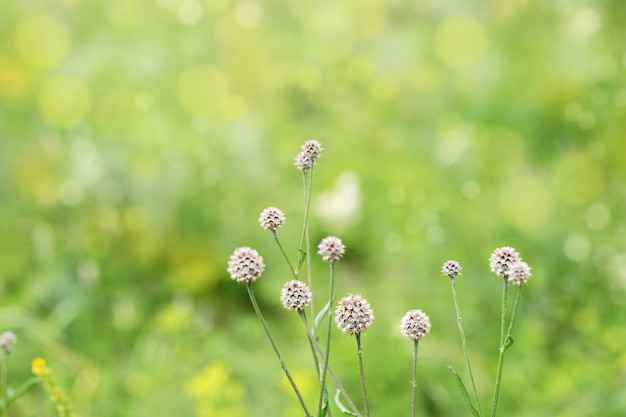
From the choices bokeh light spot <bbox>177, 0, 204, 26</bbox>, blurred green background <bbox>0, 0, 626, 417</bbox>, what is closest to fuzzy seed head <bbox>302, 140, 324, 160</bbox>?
blurred green background <bbox>0, 0, 626, 417</bbox>

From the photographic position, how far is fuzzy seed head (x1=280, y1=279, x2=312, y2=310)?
2.96ft

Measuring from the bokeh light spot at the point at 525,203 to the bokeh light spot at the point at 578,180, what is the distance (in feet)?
0.23

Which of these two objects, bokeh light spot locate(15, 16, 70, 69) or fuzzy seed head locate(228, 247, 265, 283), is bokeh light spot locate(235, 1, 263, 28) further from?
fuzzy seed head locate(228, 247, 265, 283)

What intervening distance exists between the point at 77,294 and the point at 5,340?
1.63 m

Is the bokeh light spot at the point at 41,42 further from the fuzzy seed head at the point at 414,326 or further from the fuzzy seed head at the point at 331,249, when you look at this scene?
the fuzzy seed head at the point at 414,326

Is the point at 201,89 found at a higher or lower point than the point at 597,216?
higher

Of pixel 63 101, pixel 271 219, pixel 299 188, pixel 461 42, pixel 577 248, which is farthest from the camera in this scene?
pixel 461 42

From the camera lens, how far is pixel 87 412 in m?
2.13

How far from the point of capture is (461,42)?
141 inches

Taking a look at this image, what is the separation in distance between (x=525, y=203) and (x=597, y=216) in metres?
0.29

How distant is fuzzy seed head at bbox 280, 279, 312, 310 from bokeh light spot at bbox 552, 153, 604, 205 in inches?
87.8

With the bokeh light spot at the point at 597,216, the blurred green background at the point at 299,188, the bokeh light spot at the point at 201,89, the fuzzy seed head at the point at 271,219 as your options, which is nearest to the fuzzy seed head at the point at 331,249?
the fuzzy seed head at the point at 271,219

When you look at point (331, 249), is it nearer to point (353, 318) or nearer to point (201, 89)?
point (353, 318)

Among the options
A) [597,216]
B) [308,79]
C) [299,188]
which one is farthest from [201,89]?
[597,216]
